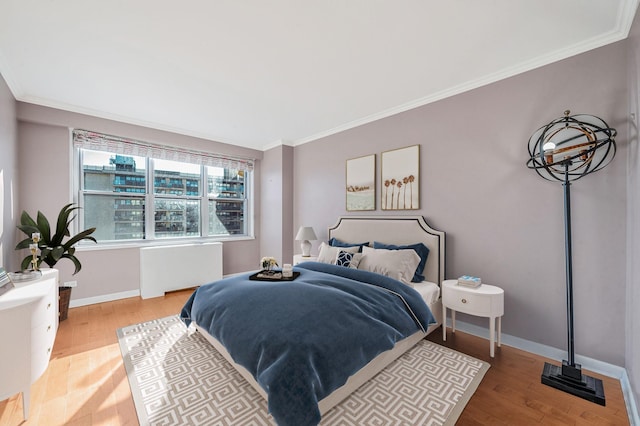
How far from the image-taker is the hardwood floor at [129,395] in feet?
5.27

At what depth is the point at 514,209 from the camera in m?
2.46

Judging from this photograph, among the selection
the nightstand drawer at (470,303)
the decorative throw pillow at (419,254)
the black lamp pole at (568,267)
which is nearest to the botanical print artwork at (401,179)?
the decorative throw pillow at (419,254)

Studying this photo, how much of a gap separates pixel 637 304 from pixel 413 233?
1742mm

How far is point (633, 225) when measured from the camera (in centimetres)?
178

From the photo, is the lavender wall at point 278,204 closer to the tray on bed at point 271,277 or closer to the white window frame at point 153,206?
the white window frame at point 153,206

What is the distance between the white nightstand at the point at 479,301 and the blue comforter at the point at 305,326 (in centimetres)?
31

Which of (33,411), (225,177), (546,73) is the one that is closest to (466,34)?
(546,73)

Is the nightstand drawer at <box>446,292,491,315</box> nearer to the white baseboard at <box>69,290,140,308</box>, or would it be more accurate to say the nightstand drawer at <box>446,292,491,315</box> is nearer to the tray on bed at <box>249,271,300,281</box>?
the tray on bed at <box>249,271,300,281</box>

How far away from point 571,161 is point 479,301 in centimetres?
128

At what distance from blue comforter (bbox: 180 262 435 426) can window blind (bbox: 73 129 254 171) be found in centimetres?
259

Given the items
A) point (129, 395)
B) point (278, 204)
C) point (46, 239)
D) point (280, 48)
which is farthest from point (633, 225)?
point (46, 239)

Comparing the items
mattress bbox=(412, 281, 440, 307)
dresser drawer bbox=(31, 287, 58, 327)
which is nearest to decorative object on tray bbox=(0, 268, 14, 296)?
dresser drawer bbox=(31, 287, 58, 327)

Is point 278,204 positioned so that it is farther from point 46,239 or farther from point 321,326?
point 321,326

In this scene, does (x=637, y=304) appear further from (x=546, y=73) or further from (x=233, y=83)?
(x=233, y=83)
